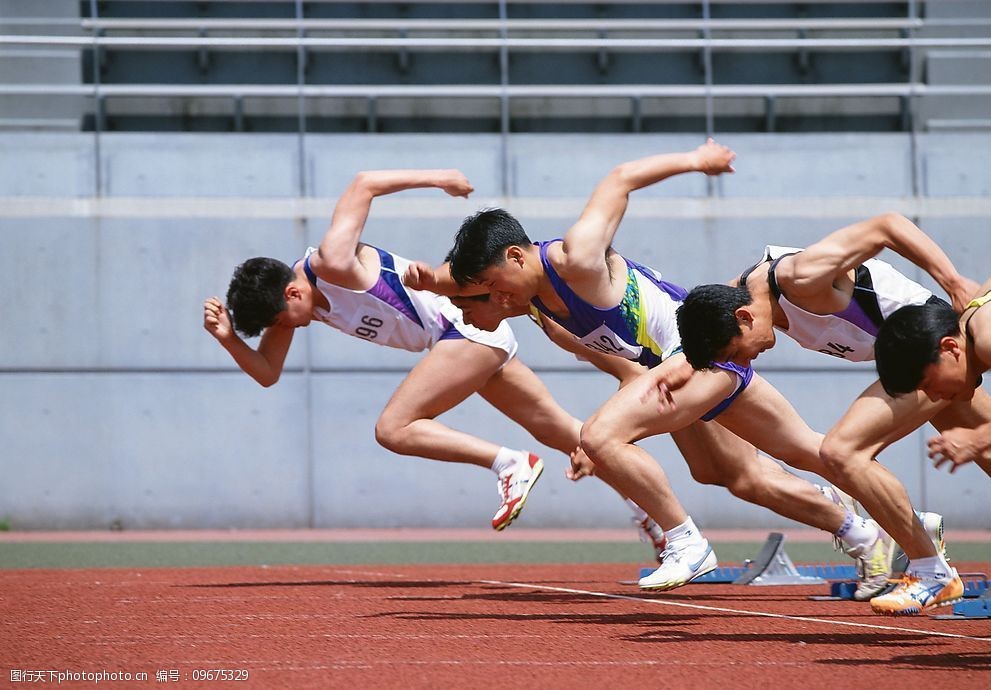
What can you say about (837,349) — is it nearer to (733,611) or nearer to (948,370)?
(733,611)

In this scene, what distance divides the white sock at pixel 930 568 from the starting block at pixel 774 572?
2.15m

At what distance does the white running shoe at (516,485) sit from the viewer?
244 inches

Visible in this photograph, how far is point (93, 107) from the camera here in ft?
44.9

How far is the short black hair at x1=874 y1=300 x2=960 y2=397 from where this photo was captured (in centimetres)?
414

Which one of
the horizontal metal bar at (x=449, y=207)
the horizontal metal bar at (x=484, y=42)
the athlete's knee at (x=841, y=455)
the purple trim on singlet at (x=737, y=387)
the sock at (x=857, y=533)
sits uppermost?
the horizontal metal bar at (x=484, y=42)

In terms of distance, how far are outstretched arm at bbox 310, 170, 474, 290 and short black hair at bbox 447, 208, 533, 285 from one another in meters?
1.04

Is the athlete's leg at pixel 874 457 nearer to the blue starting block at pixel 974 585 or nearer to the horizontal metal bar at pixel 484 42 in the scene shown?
A: the blue starting block at pixel 974 585

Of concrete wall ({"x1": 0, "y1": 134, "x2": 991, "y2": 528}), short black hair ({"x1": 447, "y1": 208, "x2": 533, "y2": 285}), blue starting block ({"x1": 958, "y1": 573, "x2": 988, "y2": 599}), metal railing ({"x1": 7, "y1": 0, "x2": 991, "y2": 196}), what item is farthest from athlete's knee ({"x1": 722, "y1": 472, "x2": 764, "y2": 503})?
metal railing ({"x1": 7, "y1": 0, "x2": 991, "y2": 196})

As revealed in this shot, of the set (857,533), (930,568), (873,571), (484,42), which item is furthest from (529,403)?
(484,42)

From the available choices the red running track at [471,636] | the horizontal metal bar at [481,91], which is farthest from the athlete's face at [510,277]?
the horizontal metal bar at [481,91]

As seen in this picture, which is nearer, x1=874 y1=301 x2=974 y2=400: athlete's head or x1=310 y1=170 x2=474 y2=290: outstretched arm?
x1=874 y1=301 x2=974 y2=400: athlete's head

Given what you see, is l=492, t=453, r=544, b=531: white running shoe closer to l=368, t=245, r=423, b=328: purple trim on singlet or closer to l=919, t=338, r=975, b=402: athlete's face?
l=368, t=245, r=423, b=328: purple trim on singlet

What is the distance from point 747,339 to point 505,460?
181cm

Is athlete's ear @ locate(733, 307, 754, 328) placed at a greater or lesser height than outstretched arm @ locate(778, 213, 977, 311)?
lesser
